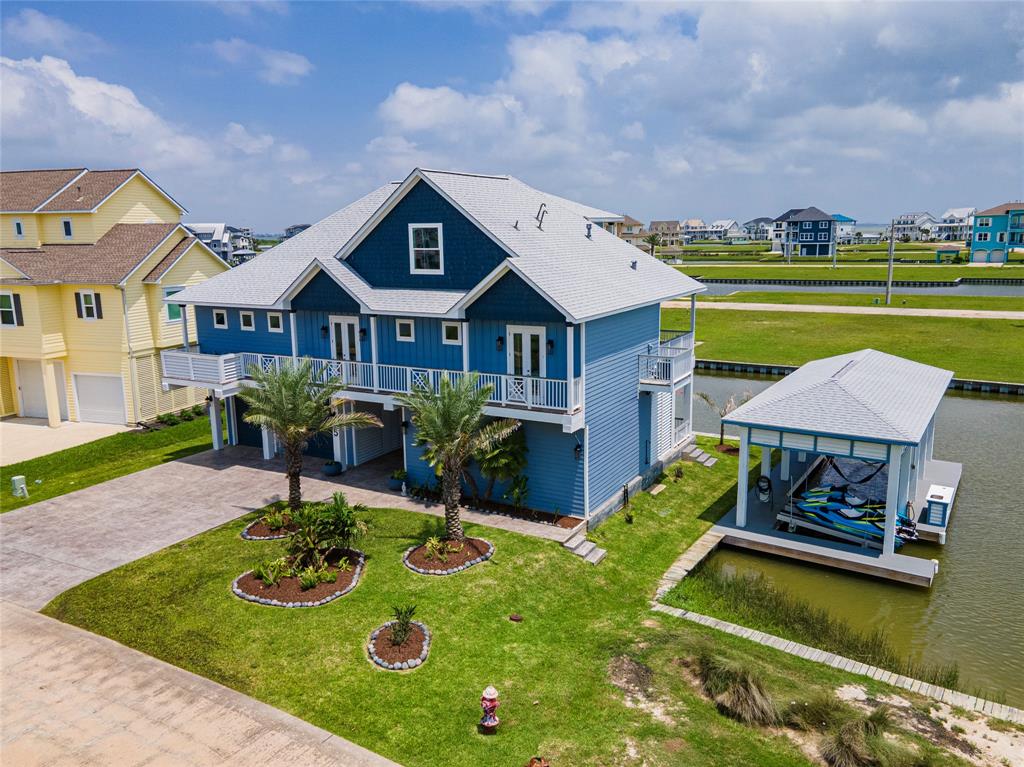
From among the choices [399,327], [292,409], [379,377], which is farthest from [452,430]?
[399,327]

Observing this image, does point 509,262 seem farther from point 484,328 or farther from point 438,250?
point 438,250

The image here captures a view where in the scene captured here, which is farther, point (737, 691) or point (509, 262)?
point (509, 262)

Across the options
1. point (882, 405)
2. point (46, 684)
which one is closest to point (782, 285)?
point (882, 405)

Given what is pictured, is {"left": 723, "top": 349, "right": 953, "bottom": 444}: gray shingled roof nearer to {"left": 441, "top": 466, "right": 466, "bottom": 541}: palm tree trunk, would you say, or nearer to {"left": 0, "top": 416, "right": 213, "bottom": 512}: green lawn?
{"left": 441, "top": 466, "right": 466, "bottom": 541}: palm tree trunk

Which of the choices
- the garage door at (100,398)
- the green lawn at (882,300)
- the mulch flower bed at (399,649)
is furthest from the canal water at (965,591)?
the green lawn at (882,300)

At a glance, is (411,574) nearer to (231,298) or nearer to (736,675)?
(736,675)

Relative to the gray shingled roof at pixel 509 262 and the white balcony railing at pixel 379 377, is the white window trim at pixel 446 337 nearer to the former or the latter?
the gray shingled roof at pixel 509 262
